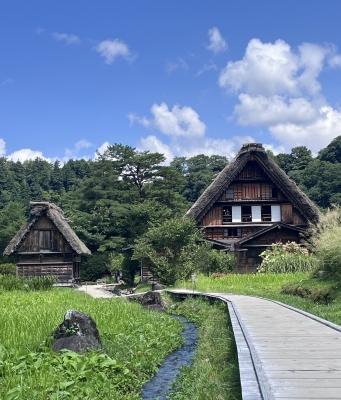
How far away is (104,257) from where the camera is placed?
4159cm

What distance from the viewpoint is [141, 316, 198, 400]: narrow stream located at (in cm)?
732

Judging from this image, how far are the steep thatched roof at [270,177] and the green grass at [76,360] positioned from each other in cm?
2168

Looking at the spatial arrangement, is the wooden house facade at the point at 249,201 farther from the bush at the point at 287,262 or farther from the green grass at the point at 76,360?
the green grass at the point at 76,360

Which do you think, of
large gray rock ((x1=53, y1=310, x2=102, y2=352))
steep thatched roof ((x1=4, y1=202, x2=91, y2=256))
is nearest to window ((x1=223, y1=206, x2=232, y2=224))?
steep thatched roof ((x1=4, y1=202, x2=91, y2=256))

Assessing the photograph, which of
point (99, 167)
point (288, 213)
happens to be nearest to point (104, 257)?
point (99, 167)

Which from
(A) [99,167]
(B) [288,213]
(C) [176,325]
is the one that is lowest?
(C) [176,325]

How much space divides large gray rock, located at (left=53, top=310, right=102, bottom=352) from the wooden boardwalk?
90.2 inches

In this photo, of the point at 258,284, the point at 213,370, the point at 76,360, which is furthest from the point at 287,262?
the point at 76,360

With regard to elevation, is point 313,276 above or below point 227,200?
below

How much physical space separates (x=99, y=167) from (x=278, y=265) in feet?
87.5

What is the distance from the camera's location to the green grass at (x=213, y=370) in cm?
633

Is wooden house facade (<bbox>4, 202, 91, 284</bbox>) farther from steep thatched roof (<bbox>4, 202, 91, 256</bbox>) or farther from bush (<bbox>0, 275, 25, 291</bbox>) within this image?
bush (<bbox>0, 275, 25, 291</bbox>)

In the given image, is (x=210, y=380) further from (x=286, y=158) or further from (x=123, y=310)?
(x=286, y=158)

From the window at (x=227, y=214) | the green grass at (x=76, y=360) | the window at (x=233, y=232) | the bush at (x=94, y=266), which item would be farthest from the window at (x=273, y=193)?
the green grass at (x=76, y=360)
